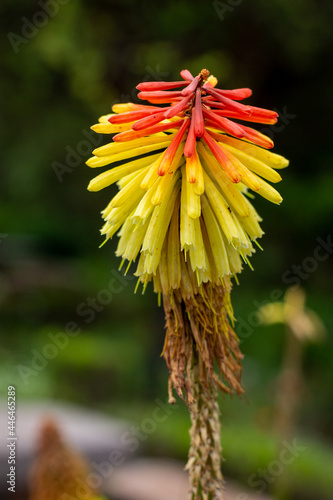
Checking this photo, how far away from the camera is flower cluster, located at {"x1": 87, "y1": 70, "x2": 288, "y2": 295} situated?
201 centimetres

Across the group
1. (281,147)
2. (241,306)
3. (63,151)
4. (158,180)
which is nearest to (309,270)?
(241,306)

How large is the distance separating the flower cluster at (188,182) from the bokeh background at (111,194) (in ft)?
22.6

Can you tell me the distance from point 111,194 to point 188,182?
11.1 meters

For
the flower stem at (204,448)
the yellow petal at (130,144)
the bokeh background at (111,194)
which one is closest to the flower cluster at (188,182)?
the yellow petal at (130,144)

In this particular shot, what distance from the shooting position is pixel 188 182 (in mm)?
2010

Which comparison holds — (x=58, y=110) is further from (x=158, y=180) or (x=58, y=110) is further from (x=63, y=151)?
(x=158, y=180)

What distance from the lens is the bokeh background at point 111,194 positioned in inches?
395

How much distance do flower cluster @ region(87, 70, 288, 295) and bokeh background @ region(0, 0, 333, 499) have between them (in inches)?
272

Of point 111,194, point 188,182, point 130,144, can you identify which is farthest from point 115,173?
point 111,194

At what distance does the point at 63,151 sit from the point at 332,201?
6679mm

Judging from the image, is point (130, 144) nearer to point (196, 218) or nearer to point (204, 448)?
point (196, 218)

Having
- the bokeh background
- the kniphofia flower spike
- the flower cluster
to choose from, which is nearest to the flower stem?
the kniphofia flower spike

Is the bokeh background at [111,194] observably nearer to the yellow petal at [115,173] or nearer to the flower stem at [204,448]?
the flower stem at [204,448]

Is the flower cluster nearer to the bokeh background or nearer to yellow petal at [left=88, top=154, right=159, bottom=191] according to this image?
yellow petal at [left=88, top=154, right=159, bottom=191]
